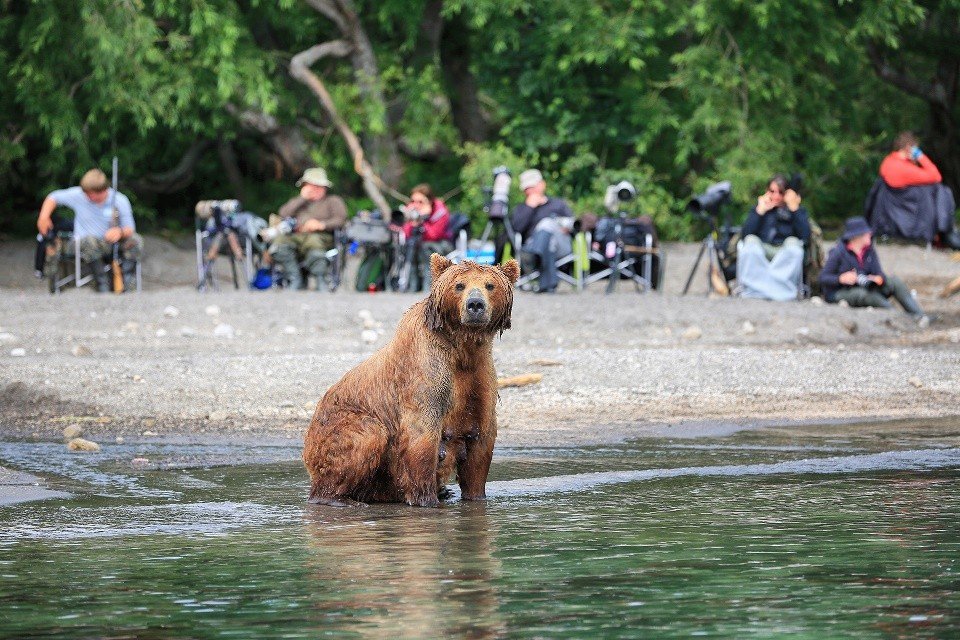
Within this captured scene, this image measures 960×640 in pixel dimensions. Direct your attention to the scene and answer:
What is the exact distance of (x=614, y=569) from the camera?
254 inches

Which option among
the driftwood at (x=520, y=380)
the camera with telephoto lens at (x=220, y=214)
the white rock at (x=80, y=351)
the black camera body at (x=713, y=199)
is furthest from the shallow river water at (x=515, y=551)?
the camera with telephoto lens at (x=220, y=214)

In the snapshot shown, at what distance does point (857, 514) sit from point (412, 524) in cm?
193

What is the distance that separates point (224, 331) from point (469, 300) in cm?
938

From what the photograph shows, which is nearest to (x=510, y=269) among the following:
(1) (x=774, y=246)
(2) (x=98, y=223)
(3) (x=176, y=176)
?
(1) (x=774, y=246)

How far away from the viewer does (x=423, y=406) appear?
7711 millimetres

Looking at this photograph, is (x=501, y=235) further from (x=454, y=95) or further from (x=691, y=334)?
(x=454, y=95)

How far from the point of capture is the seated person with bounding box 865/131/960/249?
2222cm

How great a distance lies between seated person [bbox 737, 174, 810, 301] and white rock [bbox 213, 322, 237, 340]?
624cm

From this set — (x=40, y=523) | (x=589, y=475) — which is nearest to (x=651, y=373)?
(x=589, y=475)

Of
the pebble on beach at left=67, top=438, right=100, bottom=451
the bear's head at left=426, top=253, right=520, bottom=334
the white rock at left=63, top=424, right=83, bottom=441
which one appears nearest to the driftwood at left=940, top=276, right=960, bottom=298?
the white rock at left=63, top=424, right=83, bottom=441

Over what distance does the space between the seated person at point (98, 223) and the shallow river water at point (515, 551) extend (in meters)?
10.9

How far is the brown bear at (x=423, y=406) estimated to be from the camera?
7.69m

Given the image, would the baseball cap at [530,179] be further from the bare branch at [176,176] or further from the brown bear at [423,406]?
the brown bear at [423,406]

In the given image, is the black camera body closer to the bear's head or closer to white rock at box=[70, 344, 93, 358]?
white rock at box=[70, 344, 93, 358]
